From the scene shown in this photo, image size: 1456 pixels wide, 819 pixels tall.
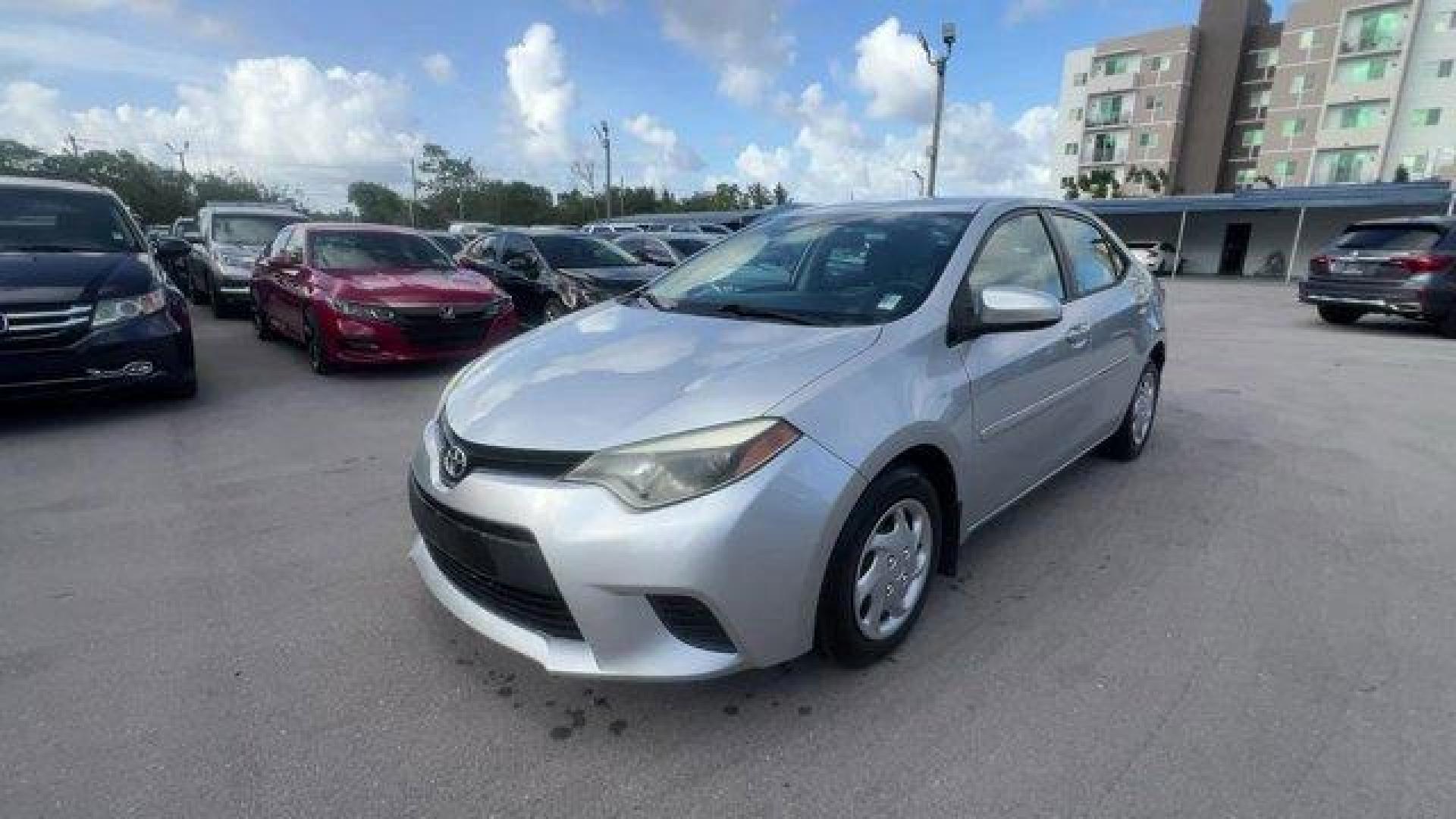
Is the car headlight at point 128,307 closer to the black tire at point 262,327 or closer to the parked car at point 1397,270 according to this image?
the black tire at point 262,327

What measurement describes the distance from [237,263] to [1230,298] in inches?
865

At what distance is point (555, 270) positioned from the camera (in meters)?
9.32

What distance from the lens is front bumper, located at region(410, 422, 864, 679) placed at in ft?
6.40

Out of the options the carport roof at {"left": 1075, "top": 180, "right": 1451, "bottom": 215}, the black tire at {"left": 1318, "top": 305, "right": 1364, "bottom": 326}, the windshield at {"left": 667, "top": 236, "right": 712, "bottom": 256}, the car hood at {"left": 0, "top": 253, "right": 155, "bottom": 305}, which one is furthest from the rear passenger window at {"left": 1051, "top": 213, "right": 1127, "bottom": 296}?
the carport roof at {"left": 1075, "top": 180, "right": 1451, "bottom": 215}

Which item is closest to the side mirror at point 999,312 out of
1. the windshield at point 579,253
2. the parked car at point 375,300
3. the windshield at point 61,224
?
the parked car at point 375,300

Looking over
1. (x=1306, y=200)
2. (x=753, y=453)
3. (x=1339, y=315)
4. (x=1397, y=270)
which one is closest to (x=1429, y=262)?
(x=1397, y=270)

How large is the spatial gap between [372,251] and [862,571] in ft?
24.0

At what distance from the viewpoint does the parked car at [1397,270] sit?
10.2 m

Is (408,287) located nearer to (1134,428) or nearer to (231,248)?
(231,248)

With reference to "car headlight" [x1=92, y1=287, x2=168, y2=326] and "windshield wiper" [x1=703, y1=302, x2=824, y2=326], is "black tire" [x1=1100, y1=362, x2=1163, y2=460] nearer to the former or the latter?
"windshield wiper" [x1=703, y1=302, x2=824, y2=326]

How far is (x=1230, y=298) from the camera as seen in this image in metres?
19.4

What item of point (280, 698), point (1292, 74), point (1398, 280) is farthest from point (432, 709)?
point (1292, 74)

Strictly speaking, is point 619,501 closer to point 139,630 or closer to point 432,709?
point 432,709

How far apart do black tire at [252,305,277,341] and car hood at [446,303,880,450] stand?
7535 millimetres
